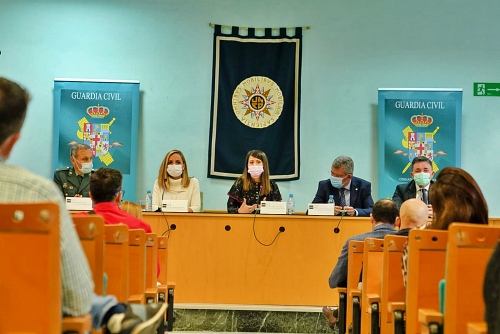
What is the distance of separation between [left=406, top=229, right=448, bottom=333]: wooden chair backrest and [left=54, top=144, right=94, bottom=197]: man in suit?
4504 millimetres

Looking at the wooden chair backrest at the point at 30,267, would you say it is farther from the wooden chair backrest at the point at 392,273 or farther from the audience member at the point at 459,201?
the wooden chair backrest at the point at 392,273

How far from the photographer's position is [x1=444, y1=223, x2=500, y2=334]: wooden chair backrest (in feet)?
6.84

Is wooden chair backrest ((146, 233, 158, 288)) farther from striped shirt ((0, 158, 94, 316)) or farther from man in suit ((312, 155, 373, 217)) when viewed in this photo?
man in suit ((312, 155, 373, 217))

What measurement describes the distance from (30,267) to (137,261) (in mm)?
1627

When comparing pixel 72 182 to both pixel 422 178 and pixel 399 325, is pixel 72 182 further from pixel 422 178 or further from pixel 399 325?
pixel 399 325

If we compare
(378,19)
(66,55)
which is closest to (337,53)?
(378,19)

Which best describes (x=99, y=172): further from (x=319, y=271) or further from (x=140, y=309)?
(x=319, y=271)

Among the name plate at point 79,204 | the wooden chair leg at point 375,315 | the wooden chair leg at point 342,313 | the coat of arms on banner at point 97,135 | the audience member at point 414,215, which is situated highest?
the coat of arms on banner at point 97,135

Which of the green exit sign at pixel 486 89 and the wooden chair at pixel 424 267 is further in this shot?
the green exit sign at pixel 486 89

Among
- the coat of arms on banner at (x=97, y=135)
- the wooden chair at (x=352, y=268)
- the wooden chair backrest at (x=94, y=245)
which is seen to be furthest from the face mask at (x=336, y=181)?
the wooden chair backrest at (x=94, y=245)

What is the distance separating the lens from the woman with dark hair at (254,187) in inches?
251

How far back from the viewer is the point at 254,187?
21.1ft

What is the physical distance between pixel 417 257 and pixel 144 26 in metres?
6.08

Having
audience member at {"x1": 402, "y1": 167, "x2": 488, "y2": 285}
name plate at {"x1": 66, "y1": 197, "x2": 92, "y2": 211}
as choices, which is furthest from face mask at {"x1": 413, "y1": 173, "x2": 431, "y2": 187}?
audience member at {"x1": 402, "y1": 167, "x2": 488, "y2": 285}
